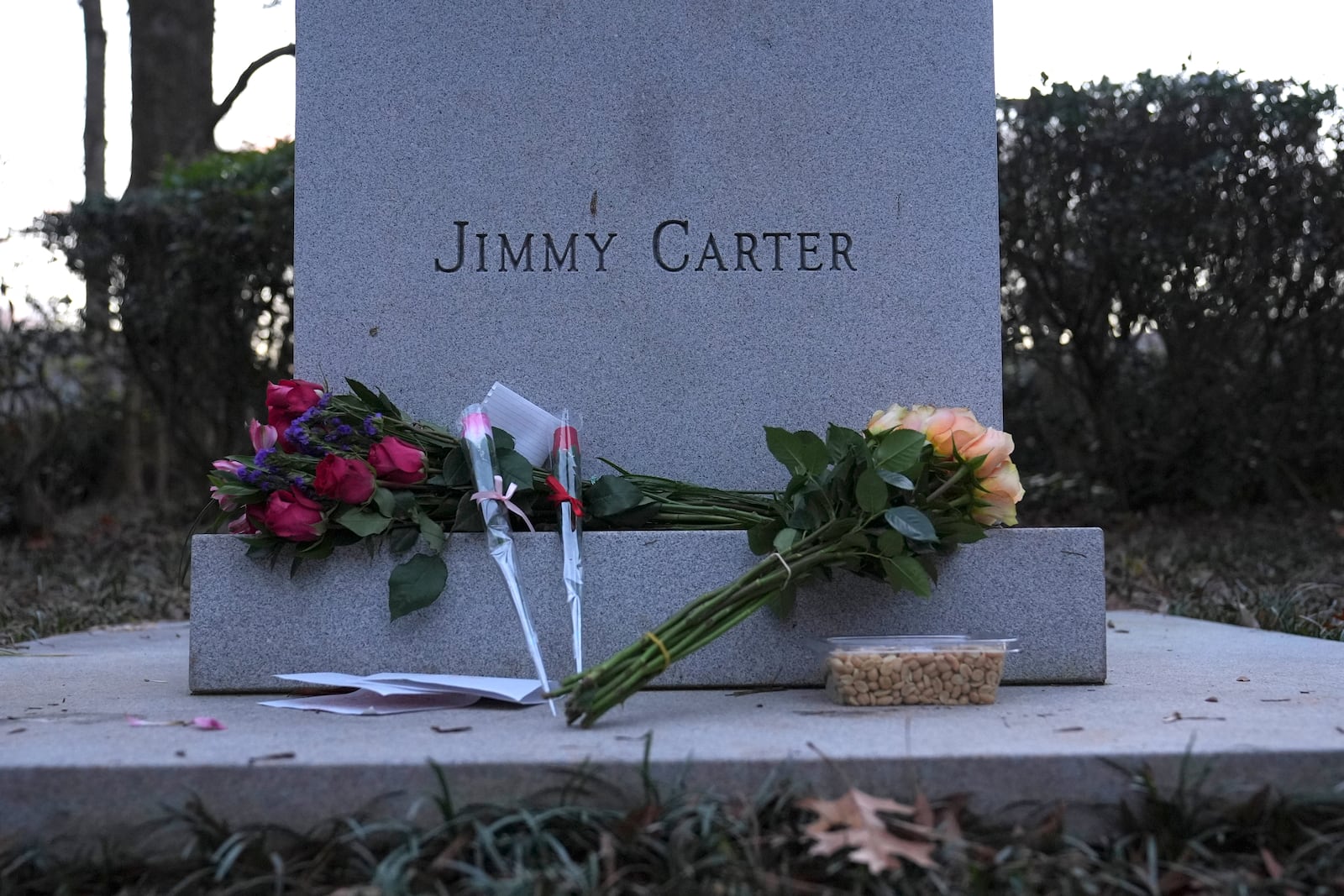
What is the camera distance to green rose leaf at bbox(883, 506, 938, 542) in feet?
8.05

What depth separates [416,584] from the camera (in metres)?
2.65

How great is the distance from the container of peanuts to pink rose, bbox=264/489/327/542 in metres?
1.15

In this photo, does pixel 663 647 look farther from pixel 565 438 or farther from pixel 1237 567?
pixel 1237 567

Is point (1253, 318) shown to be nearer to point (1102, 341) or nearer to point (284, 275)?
point (1102, 341)

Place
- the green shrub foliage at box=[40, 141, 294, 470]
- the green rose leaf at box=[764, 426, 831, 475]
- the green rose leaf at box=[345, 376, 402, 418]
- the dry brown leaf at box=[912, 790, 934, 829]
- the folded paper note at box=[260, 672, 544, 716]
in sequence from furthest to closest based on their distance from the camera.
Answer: the green shrub foliage at box=[40, 141, 294, 470] < the green rose leaf at box=[345, 376, 402, 418] < the green rose leaf at box=[764, 426, 831, 475] < the folded paper note at box=[260, 672, 544, 716] < the dry brown leaf at box=[912, 790, 934, 829]

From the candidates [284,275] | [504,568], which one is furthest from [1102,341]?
[504,568]

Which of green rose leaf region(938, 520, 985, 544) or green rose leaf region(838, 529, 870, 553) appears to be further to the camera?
green rose leaf region(938, 520, 985, 544)

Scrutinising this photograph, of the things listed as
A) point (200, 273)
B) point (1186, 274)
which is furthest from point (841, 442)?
point (200, 273)

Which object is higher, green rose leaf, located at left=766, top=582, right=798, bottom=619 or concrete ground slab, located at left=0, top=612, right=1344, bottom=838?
green rose leaf, located at left=766, top=582, right=798, bottom=619

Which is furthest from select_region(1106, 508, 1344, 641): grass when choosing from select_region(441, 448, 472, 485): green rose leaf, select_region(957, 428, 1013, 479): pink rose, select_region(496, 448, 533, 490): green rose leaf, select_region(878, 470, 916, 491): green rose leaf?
select_region(441, 448, 472, 485): green rose leaf

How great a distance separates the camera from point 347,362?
3.20 m

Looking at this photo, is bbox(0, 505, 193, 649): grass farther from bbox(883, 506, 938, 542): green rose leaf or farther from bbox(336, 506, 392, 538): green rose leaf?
bbox(883, 506, 938, 542): green rose leaf

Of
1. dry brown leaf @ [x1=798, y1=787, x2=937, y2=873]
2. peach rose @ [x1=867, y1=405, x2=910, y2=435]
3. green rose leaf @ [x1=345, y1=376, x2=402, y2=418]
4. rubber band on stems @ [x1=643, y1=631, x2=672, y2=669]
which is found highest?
green rose leaf @ [x1=345, y1=376, x2=402, y2=418]

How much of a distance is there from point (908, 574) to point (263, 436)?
5.05 ft
